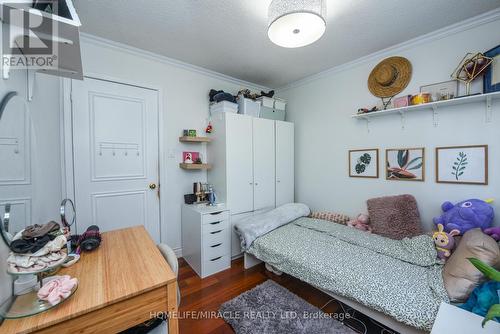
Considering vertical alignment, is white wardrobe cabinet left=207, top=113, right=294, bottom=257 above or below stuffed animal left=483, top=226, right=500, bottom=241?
above

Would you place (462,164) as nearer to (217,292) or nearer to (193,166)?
(217,292)

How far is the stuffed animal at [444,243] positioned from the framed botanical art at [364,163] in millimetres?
869

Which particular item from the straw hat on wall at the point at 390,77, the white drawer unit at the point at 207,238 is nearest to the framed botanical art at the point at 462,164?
the straw hat on wall at the point at 390,77

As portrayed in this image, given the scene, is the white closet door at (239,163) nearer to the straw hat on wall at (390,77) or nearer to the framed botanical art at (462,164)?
the straw hat on wall at (390,77)

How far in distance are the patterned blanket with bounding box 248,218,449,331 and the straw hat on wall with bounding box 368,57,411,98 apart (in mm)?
1555

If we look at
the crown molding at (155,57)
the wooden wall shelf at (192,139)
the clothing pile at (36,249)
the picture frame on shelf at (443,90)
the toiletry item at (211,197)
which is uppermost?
the crown molding at (155,57)

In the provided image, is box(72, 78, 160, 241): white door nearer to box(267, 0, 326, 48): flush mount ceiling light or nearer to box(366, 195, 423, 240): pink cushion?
box(267, 0, 326, 48): flush mount ceiling light

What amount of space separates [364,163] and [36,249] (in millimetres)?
2845

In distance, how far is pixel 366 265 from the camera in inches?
63.7

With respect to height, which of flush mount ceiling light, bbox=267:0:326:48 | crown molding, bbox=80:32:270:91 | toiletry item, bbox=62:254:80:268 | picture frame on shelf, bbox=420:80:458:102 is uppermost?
crown molding, bbox=80:32:270:91

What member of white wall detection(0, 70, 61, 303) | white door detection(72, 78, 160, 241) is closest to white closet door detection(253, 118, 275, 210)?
white door detection(72, 78, 160, 241)

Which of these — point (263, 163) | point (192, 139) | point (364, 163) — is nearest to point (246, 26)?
point (192, 139)

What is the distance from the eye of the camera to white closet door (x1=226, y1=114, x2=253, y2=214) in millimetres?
2535

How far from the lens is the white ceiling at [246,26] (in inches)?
63.6
